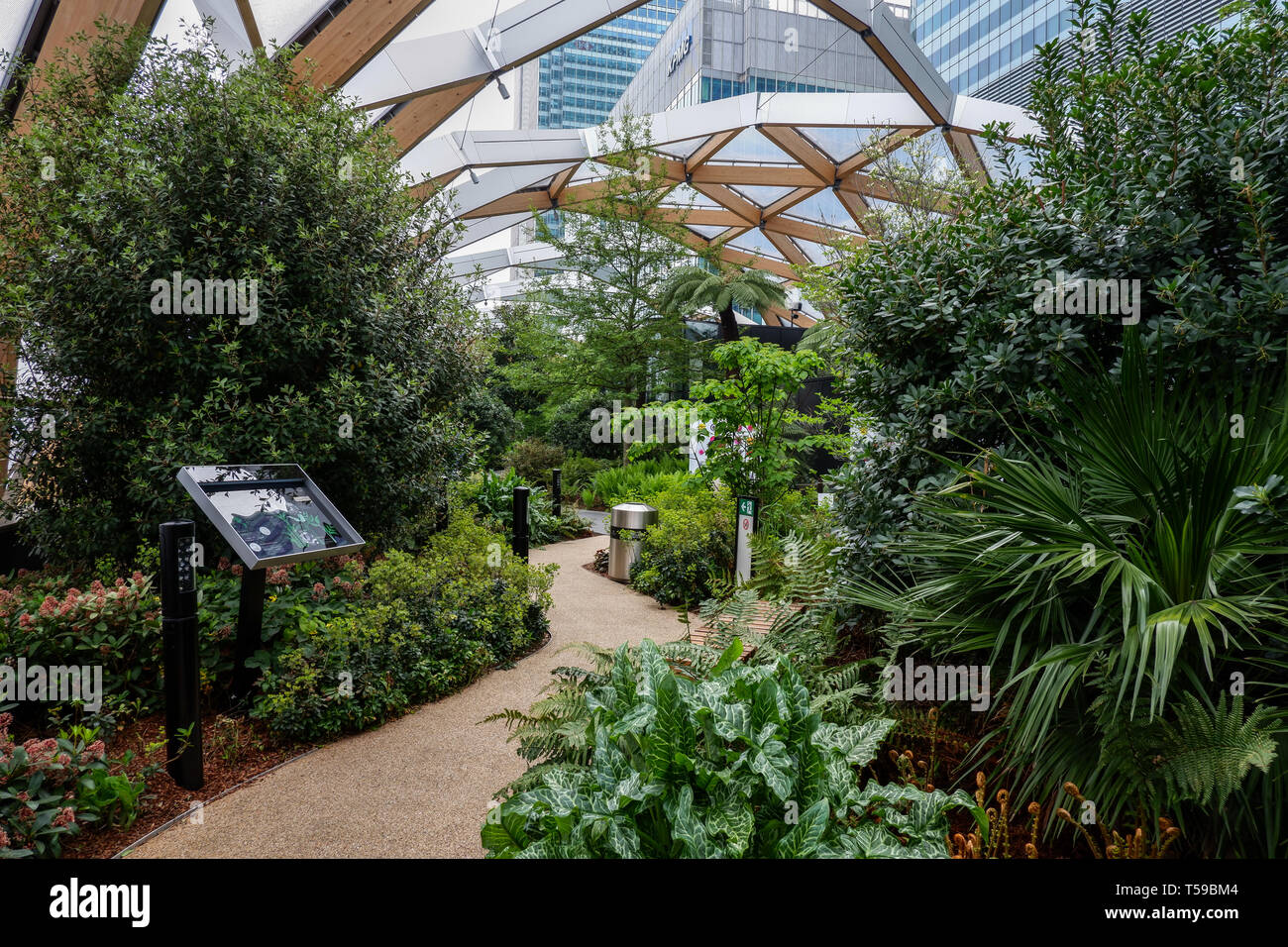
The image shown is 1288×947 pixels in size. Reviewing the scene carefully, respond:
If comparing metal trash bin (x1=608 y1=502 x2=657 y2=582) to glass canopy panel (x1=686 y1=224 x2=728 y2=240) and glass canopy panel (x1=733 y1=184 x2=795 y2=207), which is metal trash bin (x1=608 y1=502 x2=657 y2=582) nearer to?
glass canopy panel (x1=733 y1=184 x2=795 y2=207)

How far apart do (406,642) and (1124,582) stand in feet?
13.2

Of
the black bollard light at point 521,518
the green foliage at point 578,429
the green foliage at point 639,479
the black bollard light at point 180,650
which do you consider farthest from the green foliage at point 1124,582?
the green foliage at point 578,429

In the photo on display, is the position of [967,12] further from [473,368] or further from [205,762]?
[205,762]

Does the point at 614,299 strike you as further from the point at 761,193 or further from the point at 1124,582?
the point at 1124,582

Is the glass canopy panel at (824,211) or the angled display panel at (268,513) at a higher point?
the glass canopy panel at (824,211)

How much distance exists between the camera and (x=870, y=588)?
3.44 m

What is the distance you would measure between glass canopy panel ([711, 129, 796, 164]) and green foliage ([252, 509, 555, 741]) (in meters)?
13.6

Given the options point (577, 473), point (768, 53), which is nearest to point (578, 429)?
point (577, 473)

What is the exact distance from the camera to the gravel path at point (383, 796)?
9.79ft

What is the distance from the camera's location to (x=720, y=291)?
16.5m

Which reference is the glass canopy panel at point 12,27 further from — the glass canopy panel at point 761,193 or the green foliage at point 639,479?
the glass canopy panel at point 761,193

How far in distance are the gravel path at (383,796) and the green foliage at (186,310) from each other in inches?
85.7
